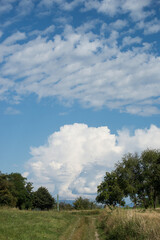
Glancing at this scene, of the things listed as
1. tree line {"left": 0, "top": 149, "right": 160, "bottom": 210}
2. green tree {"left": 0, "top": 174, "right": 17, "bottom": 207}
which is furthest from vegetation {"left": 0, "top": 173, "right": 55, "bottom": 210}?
tree line {"left": 0, "top": 149, "right": 160, "bottom": 210}

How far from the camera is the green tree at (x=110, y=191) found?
81688 millimetres

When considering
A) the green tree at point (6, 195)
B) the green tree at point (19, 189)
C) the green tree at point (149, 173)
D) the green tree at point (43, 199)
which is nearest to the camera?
the green tree at point (149, 173)

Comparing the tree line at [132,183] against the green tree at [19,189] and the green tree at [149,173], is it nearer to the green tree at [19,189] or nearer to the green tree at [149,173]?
the green tree at [149,173]

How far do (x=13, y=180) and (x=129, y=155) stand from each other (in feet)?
174

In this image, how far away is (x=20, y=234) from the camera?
2127 cm

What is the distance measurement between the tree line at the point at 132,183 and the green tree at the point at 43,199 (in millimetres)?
36493

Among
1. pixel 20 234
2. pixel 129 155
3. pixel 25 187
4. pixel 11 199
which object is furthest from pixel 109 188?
pixel 20 234

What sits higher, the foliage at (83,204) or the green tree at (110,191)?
the green tree at (110,191)

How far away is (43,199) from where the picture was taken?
115000 millimetres

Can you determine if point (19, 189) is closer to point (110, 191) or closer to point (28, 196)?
point (28, 196)

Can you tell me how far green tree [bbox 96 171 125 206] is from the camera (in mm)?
81688

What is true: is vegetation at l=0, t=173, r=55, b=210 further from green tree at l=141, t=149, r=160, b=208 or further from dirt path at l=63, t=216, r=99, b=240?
dirt path at l=63, t=216, r=99, b=240

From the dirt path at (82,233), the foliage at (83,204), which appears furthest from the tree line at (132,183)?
the dirt path at (82,233)

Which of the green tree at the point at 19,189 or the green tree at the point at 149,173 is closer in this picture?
the green tree at the point at 149,173
